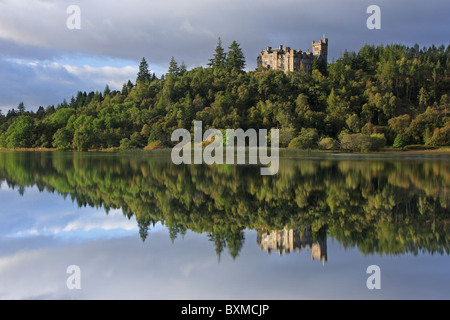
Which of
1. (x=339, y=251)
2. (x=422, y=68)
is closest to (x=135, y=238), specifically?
(x=339, y=251)

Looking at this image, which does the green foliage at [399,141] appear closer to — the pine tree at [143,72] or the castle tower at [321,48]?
the castle tower at [321,48]

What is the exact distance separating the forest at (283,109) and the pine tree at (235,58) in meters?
0.22

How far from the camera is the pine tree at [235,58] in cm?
9156

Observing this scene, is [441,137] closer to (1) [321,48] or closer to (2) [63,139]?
(1) [321,48]

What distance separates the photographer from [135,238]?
9.67m

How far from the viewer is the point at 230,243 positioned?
8945 mm

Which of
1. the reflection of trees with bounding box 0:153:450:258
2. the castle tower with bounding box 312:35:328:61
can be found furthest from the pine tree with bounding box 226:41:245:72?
the reflection of trees with bounding box 0:153:450:258

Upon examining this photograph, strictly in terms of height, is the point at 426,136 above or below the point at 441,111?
below

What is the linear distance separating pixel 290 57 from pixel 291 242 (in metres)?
91.4

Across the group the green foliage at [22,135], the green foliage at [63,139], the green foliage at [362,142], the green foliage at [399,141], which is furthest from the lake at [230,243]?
the green foliage at [22,135]

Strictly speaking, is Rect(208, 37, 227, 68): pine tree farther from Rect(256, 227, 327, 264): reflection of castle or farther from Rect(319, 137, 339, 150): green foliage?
Rect(256, 227, 327, 264): reflection of castle

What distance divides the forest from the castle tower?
7764 millimetres
